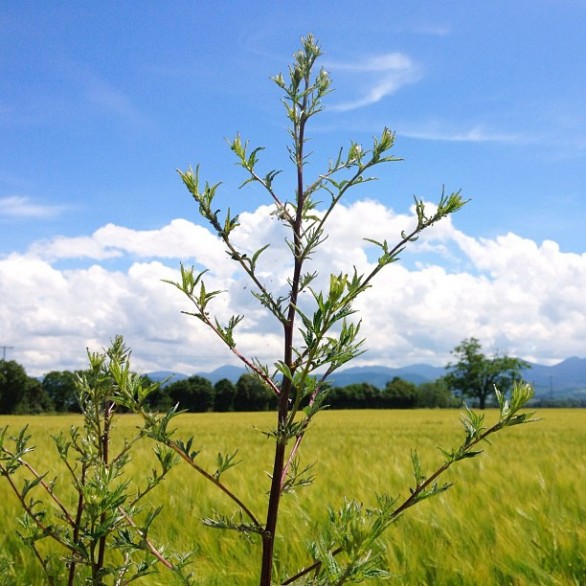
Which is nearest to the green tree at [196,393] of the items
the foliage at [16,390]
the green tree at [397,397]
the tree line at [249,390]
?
the tree line at [249,390]

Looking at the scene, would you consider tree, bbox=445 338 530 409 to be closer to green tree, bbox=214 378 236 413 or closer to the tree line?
the tree line

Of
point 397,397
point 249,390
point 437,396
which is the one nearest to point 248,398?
point 249,390

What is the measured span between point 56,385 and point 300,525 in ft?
278

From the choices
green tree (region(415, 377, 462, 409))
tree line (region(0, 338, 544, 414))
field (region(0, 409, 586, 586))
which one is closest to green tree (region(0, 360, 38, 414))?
tree line (region(0, 338, 544, 414))

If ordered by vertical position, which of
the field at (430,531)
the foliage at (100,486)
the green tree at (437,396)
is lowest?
the green tree at (437,396)

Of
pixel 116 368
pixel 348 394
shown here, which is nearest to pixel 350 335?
pixel 116 368

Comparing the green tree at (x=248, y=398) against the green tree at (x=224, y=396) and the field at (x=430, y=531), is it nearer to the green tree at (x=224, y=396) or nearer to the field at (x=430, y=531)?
the green tree at (x=224, y=396)

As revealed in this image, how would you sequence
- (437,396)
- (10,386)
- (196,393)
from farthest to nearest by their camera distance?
1. (437,396)
2. (196,393)
3. (10,386)

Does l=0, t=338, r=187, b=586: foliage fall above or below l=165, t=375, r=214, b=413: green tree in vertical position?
above

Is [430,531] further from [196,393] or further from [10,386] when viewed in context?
[10,386]

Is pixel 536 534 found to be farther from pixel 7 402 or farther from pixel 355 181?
pixel 7 402

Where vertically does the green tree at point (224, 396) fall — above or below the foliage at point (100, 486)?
below

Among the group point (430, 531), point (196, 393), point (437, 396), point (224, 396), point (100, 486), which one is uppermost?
point (100, 486)

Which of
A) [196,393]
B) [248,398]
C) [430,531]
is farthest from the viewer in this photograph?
[196,393]
